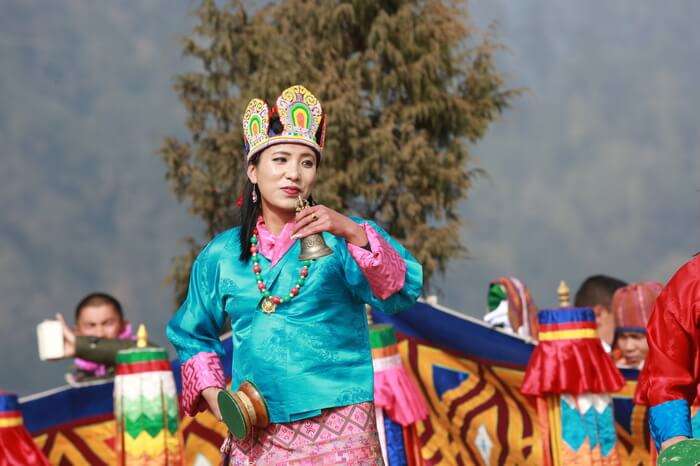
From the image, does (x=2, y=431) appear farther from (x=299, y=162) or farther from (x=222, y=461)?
(x=299, y=162)

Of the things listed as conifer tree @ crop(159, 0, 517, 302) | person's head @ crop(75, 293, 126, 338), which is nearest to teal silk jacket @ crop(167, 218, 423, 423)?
person's head @ crop(75, 293, 126, 338)

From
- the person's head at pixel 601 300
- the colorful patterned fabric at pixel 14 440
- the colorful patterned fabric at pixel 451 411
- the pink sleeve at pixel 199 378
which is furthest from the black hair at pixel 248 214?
the person's head at pixel 601 300

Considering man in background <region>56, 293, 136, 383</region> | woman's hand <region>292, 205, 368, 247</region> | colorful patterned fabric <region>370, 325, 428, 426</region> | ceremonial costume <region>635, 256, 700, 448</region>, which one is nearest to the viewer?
ceremonial costume <region>635, 256, 700, 448</region>

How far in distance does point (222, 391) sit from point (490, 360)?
313 cm

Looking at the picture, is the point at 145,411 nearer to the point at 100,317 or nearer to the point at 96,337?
the point at 96,337

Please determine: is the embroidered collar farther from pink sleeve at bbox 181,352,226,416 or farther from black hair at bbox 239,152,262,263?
pink sleeve at bbox 181,352,226,416

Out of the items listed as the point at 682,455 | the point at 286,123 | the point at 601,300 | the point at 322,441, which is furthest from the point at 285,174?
the point at 601,300

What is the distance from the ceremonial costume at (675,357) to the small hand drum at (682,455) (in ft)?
1.32

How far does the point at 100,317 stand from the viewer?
7559 millimetres

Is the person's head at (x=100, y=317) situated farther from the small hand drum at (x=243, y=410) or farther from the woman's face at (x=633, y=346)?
the small hand drum at (x=243, y=410)

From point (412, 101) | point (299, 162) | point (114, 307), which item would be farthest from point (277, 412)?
point (412, 101)

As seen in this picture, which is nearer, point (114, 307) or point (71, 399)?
point (71, 399)

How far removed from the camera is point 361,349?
357cm

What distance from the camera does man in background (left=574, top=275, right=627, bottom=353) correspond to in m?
8.14
